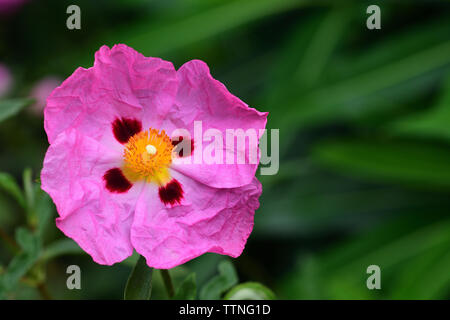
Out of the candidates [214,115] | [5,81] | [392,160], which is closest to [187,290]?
[214,115]

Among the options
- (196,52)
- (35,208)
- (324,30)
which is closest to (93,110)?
(35,208)

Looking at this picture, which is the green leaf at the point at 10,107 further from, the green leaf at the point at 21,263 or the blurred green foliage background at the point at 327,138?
the blurred green foliage background at the point at 327,138

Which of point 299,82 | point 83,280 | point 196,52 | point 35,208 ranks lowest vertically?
point 35,208

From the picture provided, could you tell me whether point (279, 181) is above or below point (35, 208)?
above

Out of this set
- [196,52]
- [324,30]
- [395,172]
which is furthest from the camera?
[196,52]

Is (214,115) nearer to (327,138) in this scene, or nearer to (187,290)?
(187,290)

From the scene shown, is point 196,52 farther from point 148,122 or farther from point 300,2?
point 148,122

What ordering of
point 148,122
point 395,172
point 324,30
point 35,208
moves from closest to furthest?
point 148,122, point 35,208, point 395,172, point 324,30
